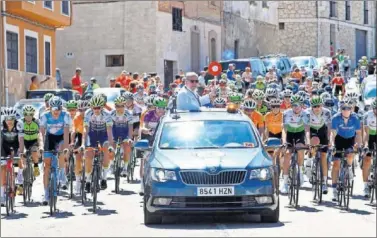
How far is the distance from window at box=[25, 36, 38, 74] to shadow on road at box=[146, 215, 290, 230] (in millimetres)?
25596

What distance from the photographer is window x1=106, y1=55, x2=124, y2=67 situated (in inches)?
1896

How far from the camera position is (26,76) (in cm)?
3753

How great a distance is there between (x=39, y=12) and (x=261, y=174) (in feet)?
87.6

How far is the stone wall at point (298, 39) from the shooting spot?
72000 mm

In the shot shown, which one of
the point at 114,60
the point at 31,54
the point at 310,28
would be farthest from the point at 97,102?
the point at 310,28

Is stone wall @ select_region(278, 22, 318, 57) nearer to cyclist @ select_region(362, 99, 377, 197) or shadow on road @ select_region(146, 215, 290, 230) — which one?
cyclist @ select_region(362, 99, 377, 197)

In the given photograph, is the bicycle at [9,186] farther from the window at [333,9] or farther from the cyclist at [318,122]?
the window at [333,9]

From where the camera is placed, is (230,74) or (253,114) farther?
(230,74)

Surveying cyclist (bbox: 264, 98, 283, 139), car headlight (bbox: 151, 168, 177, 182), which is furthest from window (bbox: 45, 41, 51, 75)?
→ car headlight (bbox: 151, 168, 177, 182)

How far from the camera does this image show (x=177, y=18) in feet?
165

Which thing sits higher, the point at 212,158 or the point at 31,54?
the point at 31,54

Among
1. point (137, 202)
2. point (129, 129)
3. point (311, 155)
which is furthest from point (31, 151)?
point (311, 155)

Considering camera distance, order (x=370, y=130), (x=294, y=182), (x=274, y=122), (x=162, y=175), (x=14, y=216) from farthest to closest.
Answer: (x=274, y=122), (x=370, y=130), (x=294, y=182), (x=14, y=216), (x=162, y=175)

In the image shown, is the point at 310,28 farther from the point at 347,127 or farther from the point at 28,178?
the point at 28,178
